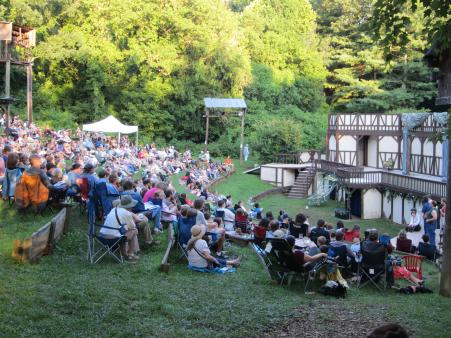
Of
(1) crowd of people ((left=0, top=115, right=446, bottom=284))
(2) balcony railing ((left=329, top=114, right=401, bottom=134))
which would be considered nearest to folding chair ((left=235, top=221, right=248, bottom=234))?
(1) crowd of people ((left=0, top=115, right=446, bottom=284))

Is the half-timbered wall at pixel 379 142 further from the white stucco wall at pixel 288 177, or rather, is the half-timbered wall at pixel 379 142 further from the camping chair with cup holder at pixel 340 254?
the camping chair with cup holder at pixel 340 254

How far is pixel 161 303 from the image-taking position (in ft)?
24.0

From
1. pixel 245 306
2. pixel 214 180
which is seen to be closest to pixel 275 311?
pixel 245 306

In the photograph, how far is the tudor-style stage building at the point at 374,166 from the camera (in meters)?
25.4

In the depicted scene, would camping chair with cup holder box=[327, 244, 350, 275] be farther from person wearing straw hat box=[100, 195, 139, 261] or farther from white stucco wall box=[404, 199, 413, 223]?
white stucco wall box=[404, 199, 413, 223]

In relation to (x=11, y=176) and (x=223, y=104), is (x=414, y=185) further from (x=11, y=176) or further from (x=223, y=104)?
(x=11, y=176)

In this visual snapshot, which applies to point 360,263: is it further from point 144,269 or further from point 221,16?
point 221,16

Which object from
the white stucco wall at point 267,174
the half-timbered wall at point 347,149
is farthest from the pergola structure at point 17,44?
the half-timbered wall at point 347,149

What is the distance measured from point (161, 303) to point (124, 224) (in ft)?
6.90

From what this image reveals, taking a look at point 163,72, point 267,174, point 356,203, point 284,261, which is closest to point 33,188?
point 284,261

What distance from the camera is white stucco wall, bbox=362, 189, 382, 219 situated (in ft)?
88.5

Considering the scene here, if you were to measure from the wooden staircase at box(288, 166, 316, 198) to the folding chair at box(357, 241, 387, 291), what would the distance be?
22.4 m

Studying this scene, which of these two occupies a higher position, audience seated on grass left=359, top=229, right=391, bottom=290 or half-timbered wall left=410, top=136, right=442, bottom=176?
half-timbered wall left=410, top=136, right=442, bottom=176

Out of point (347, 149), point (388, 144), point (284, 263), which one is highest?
point (388, 144)
